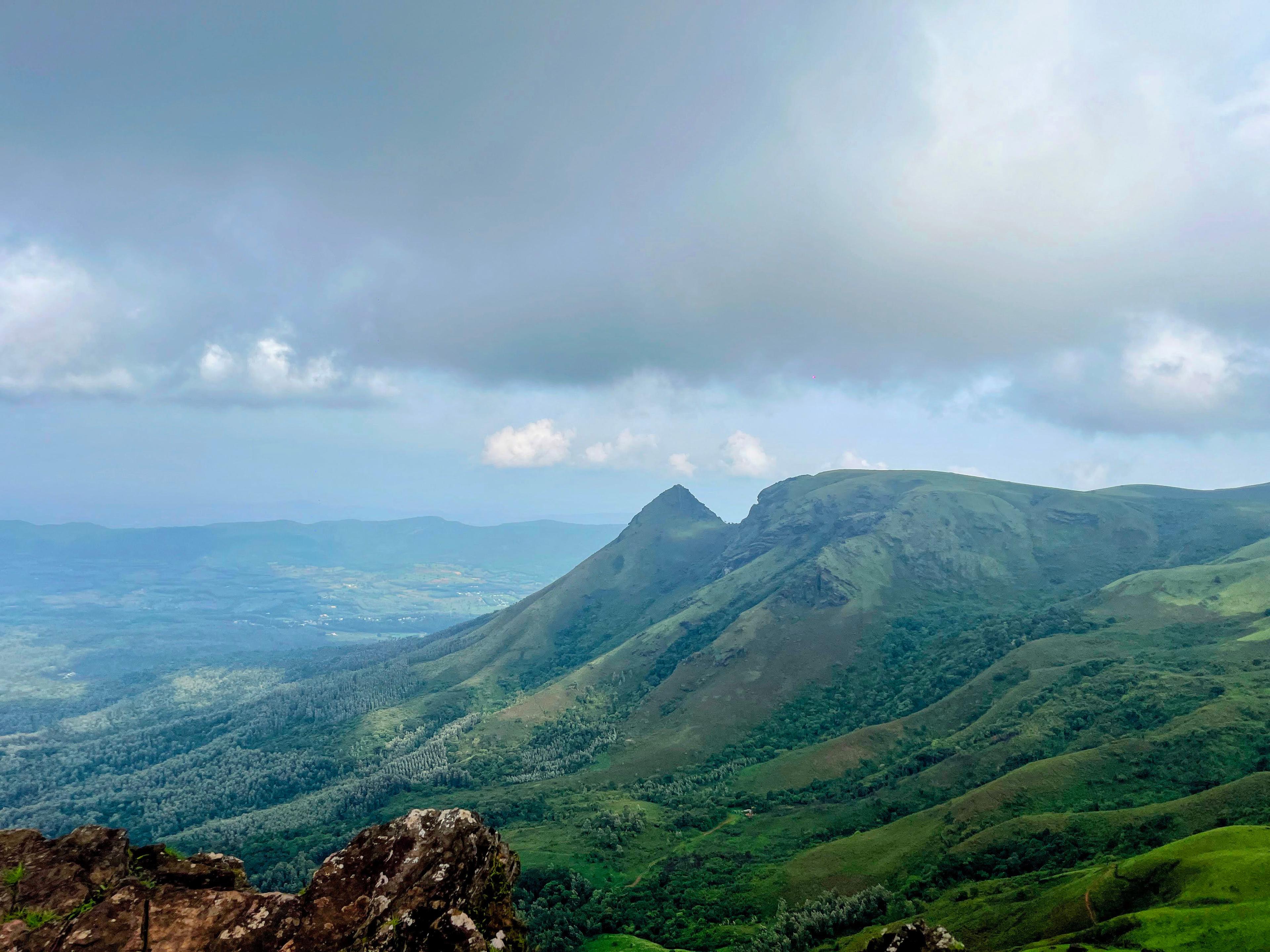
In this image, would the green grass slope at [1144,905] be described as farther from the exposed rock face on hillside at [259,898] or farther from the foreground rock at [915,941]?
the exposed rock face on hillside at [259,898]

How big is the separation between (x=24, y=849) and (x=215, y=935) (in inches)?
437

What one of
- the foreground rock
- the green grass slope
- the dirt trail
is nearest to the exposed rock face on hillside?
the foreground rock

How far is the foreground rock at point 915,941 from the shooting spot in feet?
78.6

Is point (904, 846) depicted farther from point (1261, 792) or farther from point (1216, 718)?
point (1216, 718)

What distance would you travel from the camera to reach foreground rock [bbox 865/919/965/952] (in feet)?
78.6

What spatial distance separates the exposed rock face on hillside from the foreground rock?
14.6 meters

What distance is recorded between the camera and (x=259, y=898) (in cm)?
2245

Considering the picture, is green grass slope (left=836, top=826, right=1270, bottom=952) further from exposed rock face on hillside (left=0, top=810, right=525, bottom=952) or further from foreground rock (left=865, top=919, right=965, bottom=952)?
exposed rock face on hillside (left=0, top=810, right=525, bottom=952)

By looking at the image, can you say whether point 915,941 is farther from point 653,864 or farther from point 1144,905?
point 653,864

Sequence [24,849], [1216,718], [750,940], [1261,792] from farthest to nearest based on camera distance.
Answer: [1216,718], [750,940], [1261,792], [24,849]

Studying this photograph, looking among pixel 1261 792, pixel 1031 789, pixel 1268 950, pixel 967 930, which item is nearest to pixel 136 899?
pixel 1268 950

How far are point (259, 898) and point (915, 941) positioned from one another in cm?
2496

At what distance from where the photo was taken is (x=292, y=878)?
630ft

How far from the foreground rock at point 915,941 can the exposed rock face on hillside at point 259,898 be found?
48.0ft
